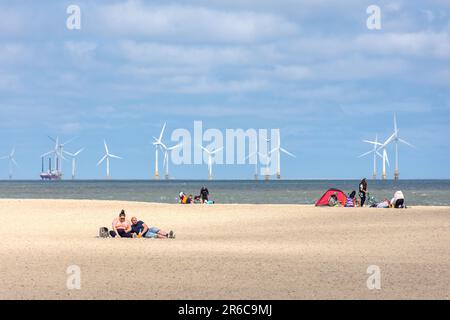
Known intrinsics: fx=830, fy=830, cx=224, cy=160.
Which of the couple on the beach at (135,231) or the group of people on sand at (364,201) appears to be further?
the group of people on sand at (364,201)

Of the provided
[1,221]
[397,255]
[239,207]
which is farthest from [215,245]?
[239,207]

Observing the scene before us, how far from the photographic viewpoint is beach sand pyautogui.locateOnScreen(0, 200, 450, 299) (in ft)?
57.1

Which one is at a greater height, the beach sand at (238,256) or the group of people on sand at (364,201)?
Answer: the group of people on sand at (364,201)

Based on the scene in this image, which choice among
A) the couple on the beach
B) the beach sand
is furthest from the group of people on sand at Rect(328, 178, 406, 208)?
the couple on the beach

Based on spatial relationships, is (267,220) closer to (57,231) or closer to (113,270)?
(57,231)

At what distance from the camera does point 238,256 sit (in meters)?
24.0

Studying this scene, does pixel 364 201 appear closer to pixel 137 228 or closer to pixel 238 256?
pixel 137 228

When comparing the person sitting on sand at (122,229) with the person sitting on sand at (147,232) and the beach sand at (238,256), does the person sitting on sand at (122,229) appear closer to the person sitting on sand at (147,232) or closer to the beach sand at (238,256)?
the person sitting on sand at (147,232)

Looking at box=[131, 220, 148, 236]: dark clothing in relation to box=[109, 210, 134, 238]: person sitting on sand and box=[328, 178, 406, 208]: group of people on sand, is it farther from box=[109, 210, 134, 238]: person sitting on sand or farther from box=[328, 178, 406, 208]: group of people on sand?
box=[328, 178, 406, 208]: group of people on sand

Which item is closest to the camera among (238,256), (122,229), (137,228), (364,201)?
(238,256)

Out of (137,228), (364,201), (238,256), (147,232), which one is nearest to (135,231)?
(137,228)

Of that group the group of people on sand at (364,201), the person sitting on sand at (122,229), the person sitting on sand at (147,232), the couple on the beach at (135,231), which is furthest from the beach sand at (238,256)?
the group of people on sand at (364,201)

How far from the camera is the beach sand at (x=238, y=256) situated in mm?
17406

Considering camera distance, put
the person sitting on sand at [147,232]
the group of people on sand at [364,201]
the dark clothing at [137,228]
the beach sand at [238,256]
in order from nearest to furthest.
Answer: the beach sand at [238,256] < the person sitting on sand at [147,232] < the dark clothing at [137,228] < the group of people on sand at [364,201]
